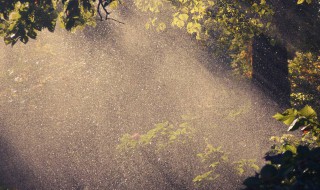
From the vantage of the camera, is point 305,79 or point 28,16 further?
point 305,79

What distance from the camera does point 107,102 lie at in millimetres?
7637

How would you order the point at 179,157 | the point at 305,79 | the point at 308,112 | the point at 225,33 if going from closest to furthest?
1. the point at 308,112
2. the point at 305,79
3. the point at 179,157
4. the point at 225,33

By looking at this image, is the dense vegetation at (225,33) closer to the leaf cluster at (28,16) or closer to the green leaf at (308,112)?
the leaf cluster at (28,16)

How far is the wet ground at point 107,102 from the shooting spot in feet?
19.2

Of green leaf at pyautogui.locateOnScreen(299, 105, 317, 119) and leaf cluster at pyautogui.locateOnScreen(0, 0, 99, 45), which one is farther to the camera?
leaf cluster at pyautogui.locateOnScreen(0, 0, 99, 45)

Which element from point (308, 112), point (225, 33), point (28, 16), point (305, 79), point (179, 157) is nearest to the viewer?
point (308, 112)

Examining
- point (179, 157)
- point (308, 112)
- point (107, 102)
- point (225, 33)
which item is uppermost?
point (308, 112)

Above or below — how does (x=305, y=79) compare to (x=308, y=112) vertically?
below

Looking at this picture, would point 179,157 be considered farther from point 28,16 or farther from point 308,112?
point 308,112

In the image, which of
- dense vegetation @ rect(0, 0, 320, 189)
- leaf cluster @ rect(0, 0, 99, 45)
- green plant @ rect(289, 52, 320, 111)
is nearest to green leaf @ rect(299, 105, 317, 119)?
dense vegetation @ rect(0, 0, 320, 189)

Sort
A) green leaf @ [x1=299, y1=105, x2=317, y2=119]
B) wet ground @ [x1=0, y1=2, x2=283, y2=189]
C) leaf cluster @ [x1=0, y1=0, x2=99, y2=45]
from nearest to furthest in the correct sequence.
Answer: green leaf @ [x1=299, y1=105, x2=317, y2=119], leaf cluster @ [x1=0, y1=0, x2=99, y2=45], wet ground @ [x1=0, y1=2, x2=283, y2=189]

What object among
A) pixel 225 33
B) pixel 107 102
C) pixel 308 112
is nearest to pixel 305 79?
pixel 225 33

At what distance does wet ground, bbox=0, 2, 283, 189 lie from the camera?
5.86m

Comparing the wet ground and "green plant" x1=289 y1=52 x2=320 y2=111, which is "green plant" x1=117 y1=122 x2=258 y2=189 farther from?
"green plant" x1=289 y1=52 x2=320 y2=111
